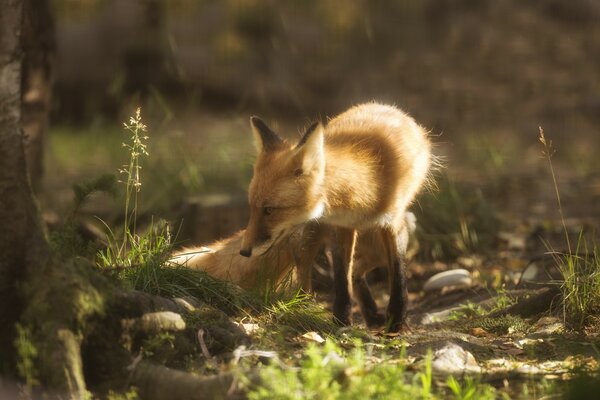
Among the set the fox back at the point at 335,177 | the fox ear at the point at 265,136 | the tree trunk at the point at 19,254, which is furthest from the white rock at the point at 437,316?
the tree trunk at the point at 19,254

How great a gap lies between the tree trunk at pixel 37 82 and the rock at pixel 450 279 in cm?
361

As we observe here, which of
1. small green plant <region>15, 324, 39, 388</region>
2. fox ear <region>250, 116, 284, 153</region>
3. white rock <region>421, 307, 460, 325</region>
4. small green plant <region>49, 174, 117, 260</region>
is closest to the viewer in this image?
small green plant <region>15, 324, 39, 388</region>

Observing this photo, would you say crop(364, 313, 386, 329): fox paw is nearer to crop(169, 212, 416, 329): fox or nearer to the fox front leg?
crop(169, 212, 416, 329): fox

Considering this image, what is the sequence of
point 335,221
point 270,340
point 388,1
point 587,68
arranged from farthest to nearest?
point 388,1
point 587,68
point 335,221
point 270,340

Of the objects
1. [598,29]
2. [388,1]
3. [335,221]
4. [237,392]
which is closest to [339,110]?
[388,1]

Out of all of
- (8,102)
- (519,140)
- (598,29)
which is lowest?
(519,140)

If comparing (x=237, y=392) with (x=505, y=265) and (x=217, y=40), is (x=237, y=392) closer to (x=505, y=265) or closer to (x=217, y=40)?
(x=505, y=265)

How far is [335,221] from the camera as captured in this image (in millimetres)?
5766

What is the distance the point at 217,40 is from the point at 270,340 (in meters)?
11.3

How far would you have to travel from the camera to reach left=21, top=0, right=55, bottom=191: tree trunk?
784 cm

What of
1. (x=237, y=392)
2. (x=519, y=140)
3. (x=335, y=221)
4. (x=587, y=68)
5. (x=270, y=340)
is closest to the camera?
(x=237, y=392)

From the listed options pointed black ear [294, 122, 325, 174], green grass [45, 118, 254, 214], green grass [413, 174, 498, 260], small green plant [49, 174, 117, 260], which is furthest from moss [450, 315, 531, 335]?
green grass [45, 118, 254, 214]

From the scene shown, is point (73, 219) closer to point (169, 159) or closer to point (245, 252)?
point (245, 252)

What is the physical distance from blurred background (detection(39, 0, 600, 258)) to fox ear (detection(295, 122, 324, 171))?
3.71 metres
